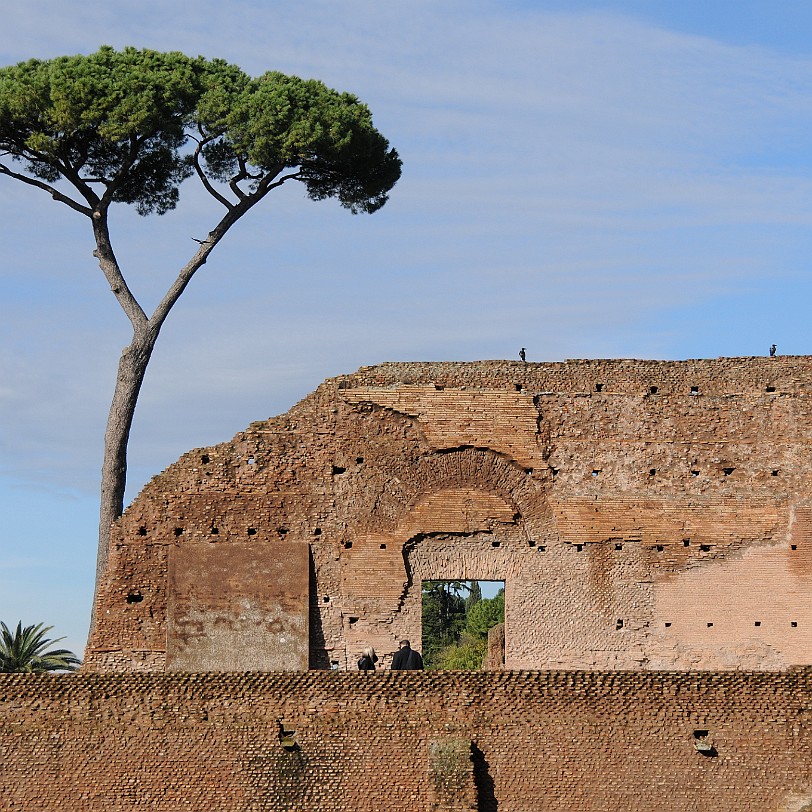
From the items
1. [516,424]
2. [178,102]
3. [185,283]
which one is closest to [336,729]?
[516,424]

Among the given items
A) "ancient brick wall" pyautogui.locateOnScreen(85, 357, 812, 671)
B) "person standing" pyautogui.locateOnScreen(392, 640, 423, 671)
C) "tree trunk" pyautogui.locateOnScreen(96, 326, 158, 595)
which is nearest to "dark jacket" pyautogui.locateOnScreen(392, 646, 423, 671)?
"person standing" pyautogui.locateOnScreen(392, 640, 423, 671)

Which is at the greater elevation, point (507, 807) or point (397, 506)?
point (397, 506)

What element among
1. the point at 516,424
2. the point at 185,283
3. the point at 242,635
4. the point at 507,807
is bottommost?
the point at 507,807

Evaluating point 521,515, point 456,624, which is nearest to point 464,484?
point 521,515

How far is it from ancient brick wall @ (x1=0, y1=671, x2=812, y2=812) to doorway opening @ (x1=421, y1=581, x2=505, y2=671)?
610 inches

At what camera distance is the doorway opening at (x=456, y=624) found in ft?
102

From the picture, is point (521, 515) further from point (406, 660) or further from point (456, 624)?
point (456, 624)

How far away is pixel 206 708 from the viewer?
1421 centimetres

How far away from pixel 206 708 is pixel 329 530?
385cm

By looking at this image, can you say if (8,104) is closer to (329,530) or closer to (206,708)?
(329,530)

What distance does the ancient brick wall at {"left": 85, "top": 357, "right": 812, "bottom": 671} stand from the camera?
683 inches

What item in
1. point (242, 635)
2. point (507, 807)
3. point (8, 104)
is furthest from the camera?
point (8, 104)

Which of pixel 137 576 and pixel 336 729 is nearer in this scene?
pixel 336 729

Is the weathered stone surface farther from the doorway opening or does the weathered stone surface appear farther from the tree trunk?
the doorway opening
